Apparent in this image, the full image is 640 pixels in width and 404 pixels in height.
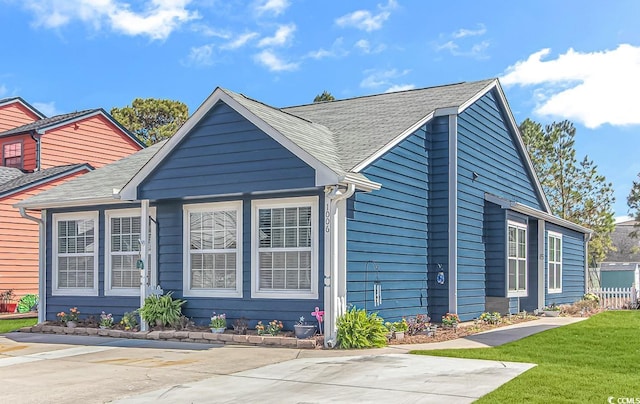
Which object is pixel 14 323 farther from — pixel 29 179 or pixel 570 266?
pixel 570 266

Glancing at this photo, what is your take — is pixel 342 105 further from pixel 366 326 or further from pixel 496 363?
pixel 496 363

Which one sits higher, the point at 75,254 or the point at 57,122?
the point at 57,122

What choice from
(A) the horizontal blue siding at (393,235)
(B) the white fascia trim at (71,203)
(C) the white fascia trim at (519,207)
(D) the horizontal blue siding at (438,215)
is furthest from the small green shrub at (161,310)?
(C) the white fascia trim at (519,207)

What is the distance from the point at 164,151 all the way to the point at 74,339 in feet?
13.6

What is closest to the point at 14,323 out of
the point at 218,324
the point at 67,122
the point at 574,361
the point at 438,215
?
the point at 218,324

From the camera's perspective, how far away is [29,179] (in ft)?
78.6

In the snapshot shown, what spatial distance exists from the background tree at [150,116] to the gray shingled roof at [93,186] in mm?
29855

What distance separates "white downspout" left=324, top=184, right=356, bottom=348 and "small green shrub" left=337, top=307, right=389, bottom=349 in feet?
0.45

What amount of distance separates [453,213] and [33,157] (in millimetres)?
18416

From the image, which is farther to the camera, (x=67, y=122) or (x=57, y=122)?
(x=67, y=122)

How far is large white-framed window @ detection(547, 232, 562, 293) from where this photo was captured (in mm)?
20609

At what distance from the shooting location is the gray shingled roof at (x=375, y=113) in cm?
1396

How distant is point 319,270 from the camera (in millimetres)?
12336

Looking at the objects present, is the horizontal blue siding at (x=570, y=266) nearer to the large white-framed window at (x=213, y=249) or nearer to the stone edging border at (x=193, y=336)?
the large white-framed window at (x=213, y=249)
